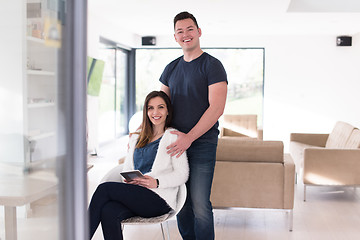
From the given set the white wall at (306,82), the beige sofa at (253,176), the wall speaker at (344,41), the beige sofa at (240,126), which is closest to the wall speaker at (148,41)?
the white wall at (306,82)

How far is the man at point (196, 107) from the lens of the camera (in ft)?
7.43

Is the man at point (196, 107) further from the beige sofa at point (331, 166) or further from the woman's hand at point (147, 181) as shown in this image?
the beige sofa at point (331, 166)

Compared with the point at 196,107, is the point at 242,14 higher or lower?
higher

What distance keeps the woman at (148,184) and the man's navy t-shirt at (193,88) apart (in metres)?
0.06

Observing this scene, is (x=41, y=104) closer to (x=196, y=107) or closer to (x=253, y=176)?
(x=196, y=107)

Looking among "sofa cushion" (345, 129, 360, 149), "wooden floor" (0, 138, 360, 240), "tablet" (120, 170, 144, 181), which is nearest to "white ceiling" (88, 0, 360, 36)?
"sofa cushion" (345, 129, 360, 149)

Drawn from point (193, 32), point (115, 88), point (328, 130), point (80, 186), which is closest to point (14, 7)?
point (80, 186)

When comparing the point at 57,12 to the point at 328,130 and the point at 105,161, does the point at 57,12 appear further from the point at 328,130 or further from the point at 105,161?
the point at 328,130

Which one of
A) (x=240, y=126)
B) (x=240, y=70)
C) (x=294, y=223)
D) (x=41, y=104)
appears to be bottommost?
(x=294, y=223)

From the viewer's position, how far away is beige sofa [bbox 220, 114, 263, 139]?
7434 millimetres

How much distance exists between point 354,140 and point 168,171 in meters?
3.14

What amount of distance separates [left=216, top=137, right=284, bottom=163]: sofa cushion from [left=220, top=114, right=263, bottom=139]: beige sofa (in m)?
3.88

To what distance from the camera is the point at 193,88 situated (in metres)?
2.32

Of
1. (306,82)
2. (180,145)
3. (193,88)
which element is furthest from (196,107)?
(306,82)
